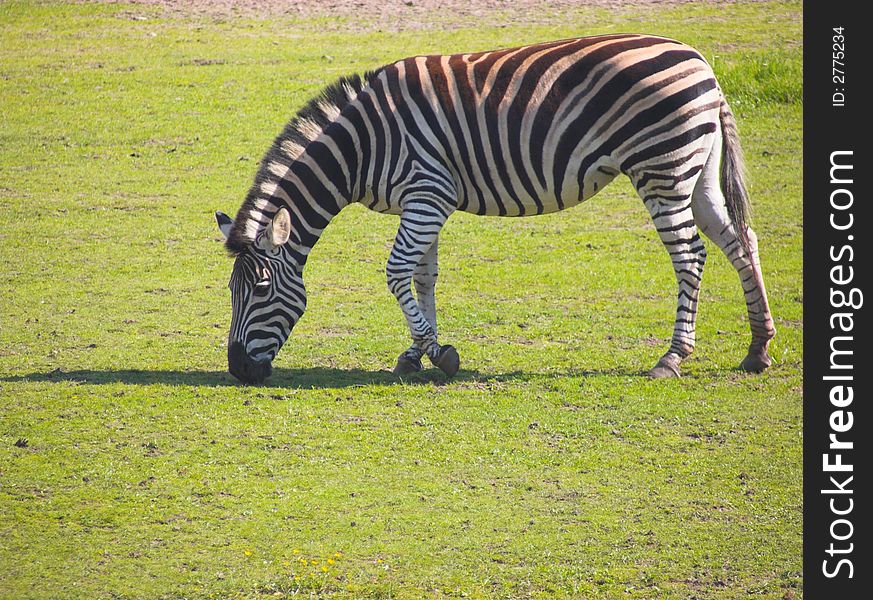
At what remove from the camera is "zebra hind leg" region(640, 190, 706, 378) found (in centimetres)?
978

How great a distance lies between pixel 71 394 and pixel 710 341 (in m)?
5.79

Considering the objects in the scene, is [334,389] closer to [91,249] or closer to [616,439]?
[616,439]

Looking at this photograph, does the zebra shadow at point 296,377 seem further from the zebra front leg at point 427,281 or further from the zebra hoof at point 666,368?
the zebra front leg at point 427,281

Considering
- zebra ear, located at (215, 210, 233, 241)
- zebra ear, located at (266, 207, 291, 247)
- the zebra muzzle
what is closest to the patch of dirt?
zebra ear, located at (215, 210, 233, 241)

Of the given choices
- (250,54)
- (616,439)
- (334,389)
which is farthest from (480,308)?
(250,54)

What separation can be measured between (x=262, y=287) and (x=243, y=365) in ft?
2.19

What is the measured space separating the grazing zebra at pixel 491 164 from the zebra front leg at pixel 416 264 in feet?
0.04

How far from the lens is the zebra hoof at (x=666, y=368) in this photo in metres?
9.87

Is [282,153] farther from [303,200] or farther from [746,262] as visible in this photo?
[746,262]

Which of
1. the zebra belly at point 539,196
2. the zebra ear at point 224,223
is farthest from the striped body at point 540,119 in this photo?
the zebra ear at point 224,223

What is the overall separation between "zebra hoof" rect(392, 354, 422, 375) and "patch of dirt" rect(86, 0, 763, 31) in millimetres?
12769

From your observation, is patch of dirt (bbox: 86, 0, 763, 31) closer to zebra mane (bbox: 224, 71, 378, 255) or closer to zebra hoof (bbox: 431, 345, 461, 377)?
zebra mane (bbox: 224, 71, 378, 255)
